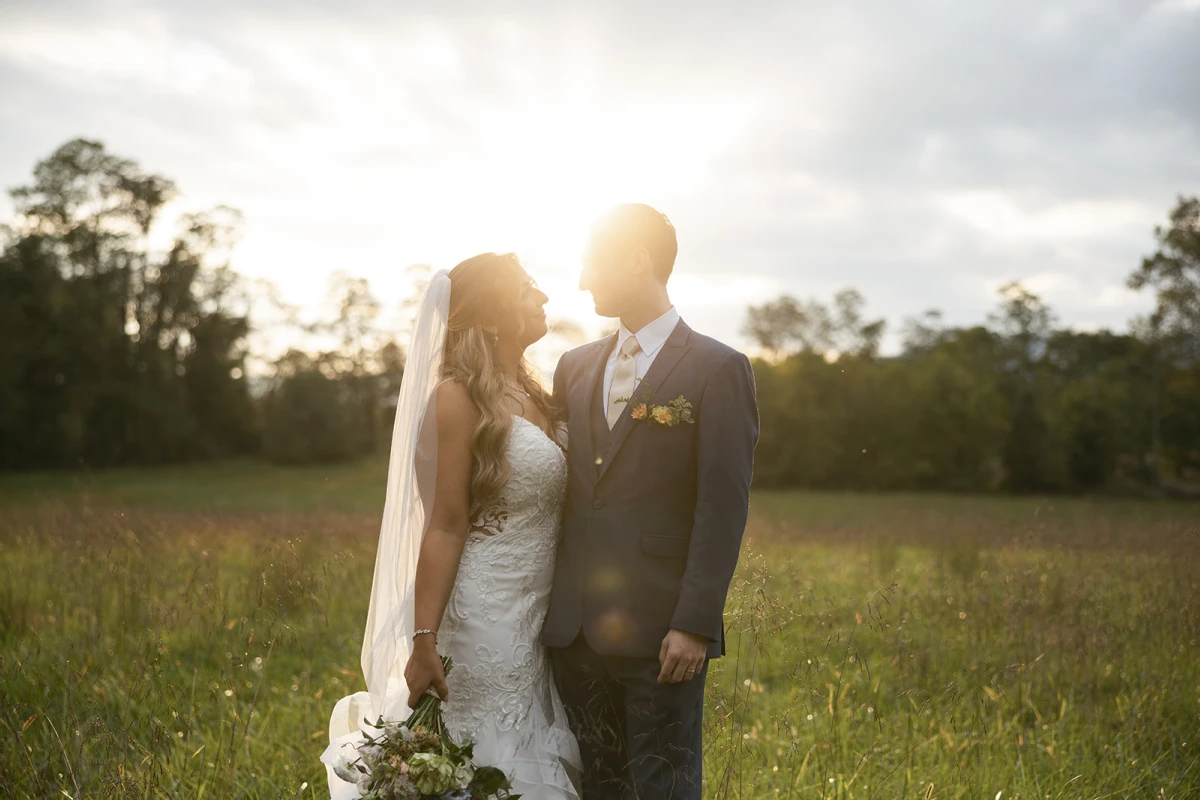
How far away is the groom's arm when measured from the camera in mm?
3082

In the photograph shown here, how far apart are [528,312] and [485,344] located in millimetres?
266

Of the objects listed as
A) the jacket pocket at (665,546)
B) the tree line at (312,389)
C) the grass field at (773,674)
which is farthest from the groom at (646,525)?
the tree line at (312,389)

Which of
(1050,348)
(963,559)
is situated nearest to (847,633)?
(963,559)

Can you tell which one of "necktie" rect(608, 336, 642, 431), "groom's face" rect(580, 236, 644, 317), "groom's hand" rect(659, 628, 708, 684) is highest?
"groom's face" rect(580, 236, 644, 317)

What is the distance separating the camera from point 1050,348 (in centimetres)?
6353

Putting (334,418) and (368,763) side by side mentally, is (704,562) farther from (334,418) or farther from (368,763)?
(334,418)

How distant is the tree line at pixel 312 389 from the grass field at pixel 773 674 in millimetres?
31577

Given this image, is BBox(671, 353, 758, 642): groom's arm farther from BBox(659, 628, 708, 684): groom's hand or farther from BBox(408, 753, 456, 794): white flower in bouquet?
BBox(408, 753, 456, 794): white flower in bouquet

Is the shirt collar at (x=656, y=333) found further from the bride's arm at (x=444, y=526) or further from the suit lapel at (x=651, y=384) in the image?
the bride's arm at (x=444, y=526)

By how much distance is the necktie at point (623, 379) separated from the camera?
3.43 metres

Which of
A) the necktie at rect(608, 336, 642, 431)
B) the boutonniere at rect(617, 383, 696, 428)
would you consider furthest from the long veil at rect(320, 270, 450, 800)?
the boutonniere at rect(617, 383, 696, 428)

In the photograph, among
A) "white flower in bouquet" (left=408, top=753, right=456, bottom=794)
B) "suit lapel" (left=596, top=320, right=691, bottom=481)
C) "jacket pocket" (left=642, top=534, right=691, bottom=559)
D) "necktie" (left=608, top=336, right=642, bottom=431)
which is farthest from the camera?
"necktie" (left=608, top=336, right=642, bottom=431)

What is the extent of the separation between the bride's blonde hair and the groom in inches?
13.7

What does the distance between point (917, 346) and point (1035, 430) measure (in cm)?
2955
